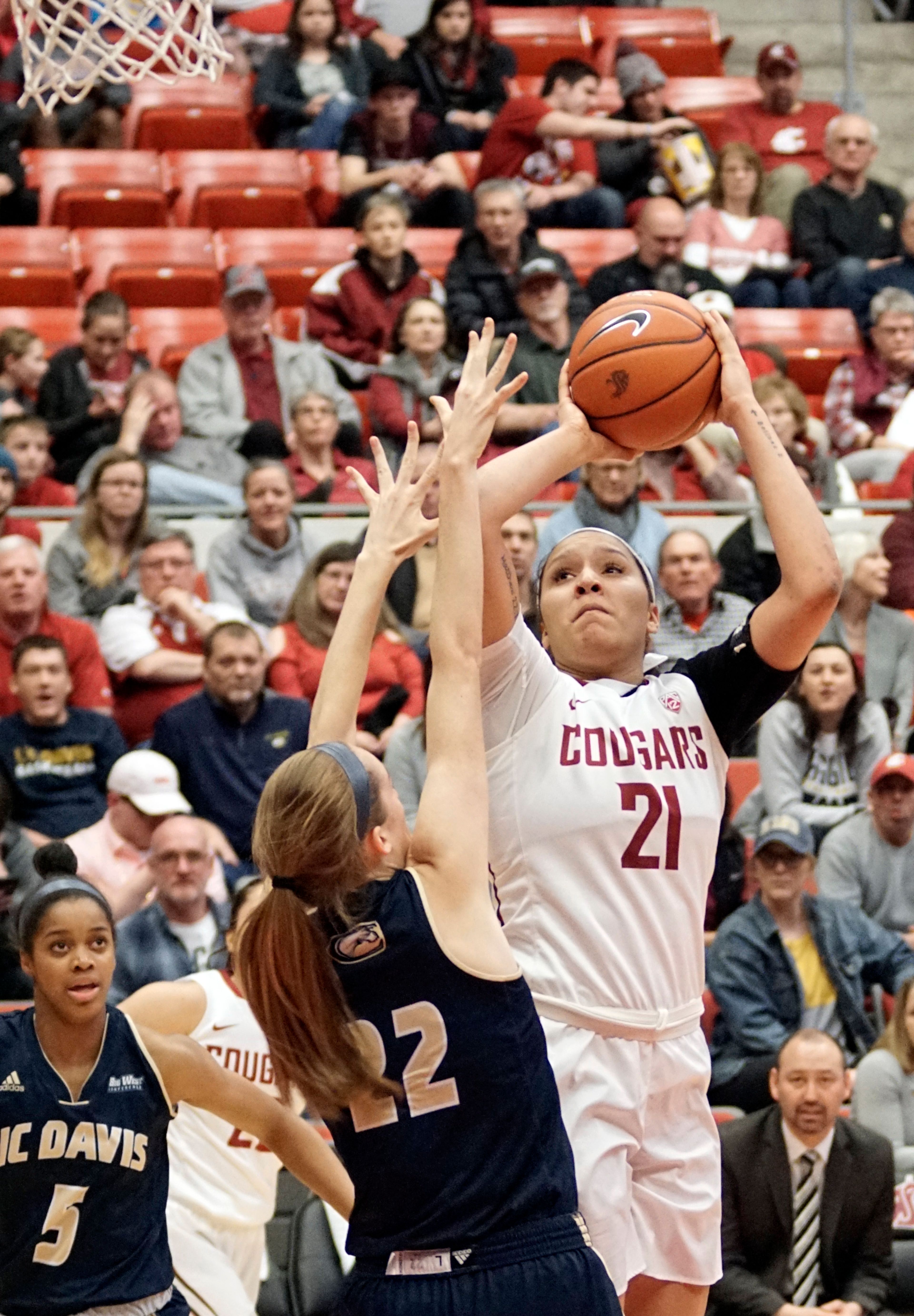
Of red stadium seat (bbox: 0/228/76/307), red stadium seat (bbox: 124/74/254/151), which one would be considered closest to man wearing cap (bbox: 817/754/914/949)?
red stadium seat (bbox: 0/228/76/307)

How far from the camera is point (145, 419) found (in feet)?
27.0

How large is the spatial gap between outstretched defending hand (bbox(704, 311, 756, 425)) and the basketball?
16mm

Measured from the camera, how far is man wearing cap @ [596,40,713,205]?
1110cm

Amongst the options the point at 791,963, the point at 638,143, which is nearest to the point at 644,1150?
the point at 791,963

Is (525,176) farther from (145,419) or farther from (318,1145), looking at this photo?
(318,1145)

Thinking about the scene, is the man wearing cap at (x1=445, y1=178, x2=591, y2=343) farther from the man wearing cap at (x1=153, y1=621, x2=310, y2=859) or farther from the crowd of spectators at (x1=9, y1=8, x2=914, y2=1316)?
the man wearing cap at (x1=153, y1=621, x2=310, y2=859)

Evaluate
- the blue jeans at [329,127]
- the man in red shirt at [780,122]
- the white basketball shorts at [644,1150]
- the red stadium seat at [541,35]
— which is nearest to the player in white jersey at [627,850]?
the white basketball shorts at [644,1150]

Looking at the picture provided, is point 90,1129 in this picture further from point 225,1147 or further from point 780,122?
point 780,122

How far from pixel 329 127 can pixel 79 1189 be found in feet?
28.7

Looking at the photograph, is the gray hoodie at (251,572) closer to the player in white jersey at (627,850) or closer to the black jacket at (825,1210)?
the black jacket at (825,1210)

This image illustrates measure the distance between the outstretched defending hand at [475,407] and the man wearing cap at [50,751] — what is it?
13.3 ft

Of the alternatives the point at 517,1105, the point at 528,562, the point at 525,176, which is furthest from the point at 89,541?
the point at 517,1105

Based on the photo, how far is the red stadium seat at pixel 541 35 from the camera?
1270 cm

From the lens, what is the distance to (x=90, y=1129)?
357 centimetres
